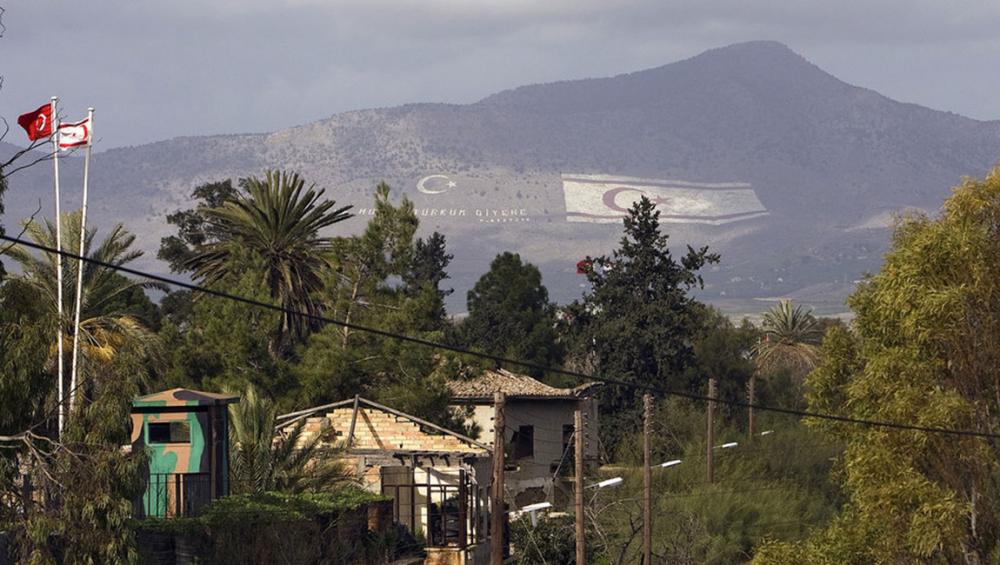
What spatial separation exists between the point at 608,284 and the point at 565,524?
3377 cm

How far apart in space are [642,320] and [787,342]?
18261 millimetres

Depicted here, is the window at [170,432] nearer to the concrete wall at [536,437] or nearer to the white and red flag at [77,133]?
the white and red flag at [77,133]

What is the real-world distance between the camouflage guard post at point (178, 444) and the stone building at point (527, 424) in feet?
117

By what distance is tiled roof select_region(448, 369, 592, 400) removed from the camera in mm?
71938

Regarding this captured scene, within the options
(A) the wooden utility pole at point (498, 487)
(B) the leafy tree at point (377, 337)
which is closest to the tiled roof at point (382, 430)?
(B) the leafy tree at point (377, 337)

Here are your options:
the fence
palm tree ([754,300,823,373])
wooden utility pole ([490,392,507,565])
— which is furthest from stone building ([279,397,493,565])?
palm tree ([754,300,823,373])

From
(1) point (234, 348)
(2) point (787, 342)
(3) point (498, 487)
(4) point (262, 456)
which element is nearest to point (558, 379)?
(2) point (787, 342)

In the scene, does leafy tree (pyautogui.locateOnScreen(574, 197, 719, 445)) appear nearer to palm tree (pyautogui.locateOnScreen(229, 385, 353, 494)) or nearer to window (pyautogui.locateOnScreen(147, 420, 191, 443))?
palm tree (pyautogui.locateOnScreen(229, 385, 353, 494))

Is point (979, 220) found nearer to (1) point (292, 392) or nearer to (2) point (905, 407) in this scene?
(2) point (905, 407)

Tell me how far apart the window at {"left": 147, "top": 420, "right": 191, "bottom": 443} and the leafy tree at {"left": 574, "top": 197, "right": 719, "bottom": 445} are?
53.4 m

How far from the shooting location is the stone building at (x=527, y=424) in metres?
72.4

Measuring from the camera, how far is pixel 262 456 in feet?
134

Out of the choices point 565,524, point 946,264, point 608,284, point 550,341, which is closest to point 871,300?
point 946,264

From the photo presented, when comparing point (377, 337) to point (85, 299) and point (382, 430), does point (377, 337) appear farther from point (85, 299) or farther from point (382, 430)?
point (85, 299)
